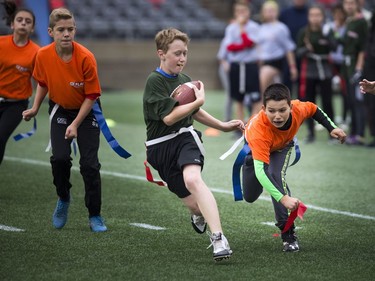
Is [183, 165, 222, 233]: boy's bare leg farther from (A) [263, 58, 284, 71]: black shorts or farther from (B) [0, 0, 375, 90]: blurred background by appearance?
(B) [0, 0, 375, 90]: blurred background

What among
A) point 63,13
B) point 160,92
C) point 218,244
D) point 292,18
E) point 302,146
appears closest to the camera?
point 218,244

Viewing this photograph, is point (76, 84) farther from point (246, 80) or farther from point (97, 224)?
point (246, 80)

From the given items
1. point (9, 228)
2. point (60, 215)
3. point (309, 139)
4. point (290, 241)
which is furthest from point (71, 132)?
point (309, 139)

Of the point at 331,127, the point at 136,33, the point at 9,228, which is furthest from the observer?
the point at 136,33

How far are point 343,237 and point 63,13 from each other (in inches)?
109

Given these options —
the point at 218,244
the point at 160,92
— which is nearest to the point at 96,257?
the point at 218,244

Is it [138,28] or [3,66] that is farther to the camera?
[138,28]

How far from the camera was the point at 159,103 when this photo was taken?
618cm

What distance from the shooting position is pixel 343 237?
22.5 ft

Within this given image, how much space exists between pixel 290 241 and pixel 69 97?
2.04 metres

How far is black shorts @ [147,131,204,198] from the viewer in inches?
246

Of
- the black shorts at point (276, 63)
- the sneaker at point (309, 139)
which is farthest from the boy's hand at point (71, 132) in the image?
the black shorts at point (276, 63)

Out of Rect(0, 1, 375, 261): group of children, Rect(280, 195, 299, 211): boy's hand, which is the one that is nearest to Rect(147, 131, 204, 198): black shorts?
Rect(0, 1, 375, 261): group of children

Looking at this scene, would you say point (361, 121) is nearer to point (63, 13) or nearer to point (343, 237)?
point (343, 237)
